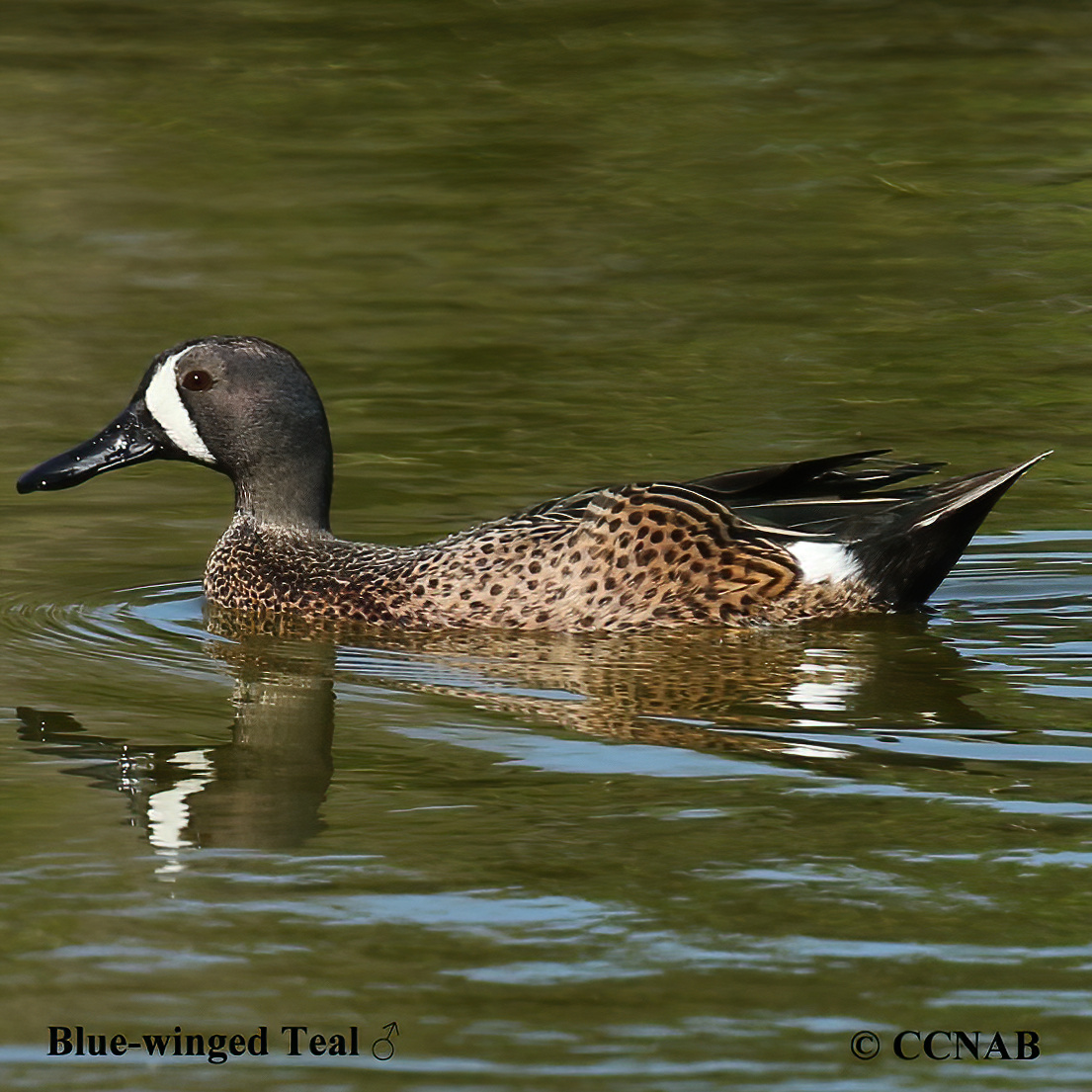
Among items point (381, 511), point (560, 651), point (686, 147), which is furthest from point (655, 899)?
point (686, 147)

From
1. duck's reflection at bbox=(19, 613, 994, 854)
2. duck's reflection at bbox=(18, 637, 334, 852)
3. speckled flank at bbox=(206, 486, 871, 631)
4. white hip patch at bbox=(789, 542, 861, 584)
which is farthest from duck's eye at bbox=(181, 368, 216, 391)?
white hip patch at bbox=(789, 542, 861, 584)

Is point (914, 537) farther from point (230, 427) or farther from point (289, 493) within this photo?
point (230, 427)

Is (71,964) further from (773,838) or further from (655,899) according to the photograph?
(773,838)

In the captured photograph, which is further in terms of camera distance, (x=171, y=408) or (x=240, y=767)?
(x=171, y=408)

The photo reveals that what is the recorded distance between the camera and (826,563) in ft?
26.7

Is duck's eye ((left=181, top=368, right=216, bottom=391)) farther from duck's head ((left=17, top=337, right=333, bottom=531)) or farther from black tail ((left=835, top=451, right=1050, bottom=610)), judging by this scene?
black tail ((left=835, top=451, right=1050, bottom=610))

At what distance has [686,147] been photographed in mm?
15805

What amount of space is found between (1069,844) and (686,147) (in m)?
10.8

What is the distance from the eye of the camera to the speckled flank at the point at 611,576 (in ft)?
26.7

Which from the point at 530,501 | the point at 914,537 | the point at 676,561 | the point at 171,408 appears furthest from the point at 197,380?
the point at 914,537

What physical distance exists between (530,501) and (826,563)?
5.90 feet

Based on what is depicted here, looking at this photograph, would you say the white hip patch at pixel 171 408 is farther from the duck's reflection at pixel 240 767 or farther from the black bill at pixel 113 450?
the duck's reflection at pixel 240 767

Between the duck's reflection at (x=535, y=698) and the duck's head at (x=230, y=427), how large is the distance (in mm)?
675

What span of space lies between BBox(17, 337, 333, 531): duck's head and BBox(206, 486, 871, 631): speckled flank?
0.76 meters
